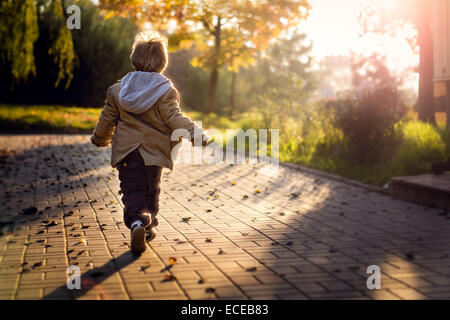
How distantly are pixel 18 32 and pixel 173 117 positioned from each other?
8613 millimetres

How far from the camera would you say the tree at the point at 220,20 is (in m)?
18.8

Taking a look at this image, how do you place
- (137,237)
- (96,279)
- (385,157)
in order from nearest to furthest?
(96,279) → (137,237) → (385,157)

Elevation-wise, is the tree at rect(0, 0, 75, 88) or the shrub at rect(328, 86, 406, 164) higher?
the tree at rect(0, 0, 75, 88)

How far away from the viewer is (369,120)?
984 centimetres

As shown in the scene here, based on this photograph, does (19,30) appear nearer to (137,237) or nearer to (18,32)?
(18,32)

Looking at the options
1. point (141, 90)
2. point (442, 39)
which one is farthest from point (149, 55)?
point (442, 39)

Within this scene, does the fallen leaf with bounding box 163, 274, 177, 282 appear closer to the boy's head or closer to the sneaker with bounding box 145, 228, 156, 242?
the sneaker with bounding box 145, 228, 156, 242

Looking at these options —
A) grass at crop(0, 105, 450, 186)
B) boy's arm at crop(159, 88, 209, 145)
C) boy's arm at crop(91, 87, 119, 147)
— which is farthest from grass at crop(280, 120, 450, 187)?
boy's arm at crop(91, 87, 119, 147)

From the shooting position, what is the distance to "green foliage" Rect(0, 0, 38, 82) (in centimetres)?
1151

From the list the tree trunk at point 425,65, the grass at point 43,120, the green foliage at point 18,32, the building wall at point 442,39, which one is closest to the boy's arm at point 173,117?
the building wall at point 442,39

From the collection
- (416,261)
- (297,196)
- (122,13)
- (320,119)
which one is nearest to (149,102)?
(416,261)

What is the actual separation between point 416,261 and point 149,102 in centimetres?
265

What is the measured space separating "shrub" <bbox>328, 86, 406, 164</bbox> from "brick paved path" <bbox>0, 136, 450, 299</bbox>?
1.53m

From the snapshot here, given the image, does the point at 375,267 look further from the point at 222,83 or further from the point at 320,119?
the point at 222,83
